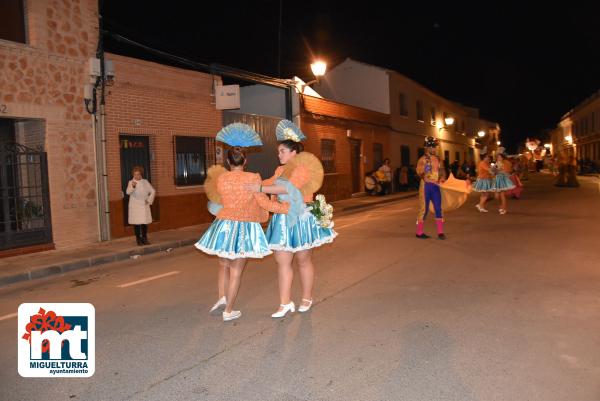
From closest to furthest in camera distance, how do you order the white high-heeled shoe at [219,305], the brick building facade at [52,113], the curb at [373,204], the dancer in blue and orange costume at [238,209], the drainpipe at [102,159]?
1. the dancer in blue and orange costume at [238,209]
2. the white high-heeled shoe at [219,305]
3. the brick building facade at [52,113]
4. the drainpipe at [102,159]
5. the curb at [373,204]

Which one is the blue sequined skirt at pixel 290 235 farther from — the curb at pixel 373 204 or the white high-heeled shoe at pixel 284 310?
the curb at pixel 373 204

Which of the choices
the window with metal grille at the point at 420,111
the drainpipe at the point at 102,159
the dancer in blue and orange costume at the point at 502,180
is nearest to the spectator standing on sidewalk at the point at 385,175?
the dancer in blue and orange costume at the point at 502,180

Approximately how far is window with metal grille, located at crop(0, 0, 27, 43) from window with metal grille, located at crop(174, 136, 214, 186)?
4.37 meters

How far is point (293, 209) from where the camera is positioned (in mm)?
4895

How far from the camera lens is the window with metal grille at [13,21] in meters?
10.1

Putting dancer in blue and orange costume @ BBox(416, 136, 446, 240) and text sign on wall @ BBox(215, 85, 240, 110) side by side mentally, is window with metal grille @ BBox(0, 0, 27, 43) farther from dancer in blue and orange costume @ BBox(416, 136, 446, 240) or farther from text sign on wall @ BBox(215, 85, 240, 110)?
dancer in blue and orange costume @ BBox(416, 136, 446, 240)

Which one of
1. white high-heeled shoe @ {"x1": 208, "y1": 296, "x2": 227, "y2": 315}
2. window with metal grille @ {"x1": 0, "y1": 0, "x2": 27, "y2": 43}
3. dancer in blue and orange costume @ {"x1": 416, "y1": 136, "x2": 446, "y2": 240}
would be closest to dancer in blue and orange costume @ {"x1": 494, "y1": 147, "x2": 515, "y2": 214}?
dancer in blue and orange costume @ {"x1": 416, "y1": 136, "x2": 446, "y2": 240}

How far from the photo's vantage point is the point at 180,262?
8852 millimetres

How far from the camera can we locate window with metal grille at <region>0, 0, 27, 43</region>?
10.1 metres

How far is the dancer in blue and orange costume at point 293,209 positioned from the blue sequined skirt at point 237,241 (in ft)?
0.47

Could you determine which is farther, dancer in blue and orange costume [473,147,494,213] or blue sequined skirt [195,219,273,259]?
dancer in blue and orange costume [473,147,494,213]

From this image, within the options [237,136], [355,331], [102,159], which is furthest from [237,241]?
[102,159]

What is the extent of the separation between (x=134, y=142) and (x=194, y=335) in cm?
897

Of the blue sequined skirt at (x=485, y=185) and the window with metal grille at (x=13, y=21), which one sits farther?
the blue sequined skirt at (x=485, y=185)
